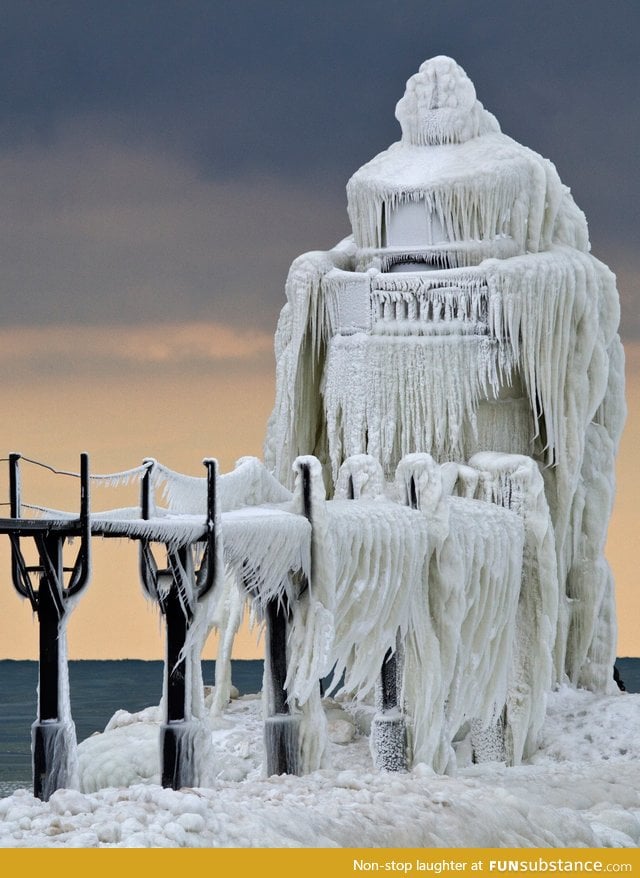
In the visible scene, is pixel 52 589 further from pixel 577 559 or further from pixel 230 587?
pixel 577 559

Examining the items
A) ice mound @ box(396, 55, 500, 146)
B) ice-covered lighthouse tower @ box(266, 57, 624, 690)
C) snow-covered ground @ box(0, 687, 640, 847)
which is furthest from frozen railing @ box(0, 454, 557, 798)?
ice mound @ box(396, 55, 500, 146)

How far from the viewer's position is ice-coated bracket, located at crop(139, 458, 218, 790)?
1866 centimetres

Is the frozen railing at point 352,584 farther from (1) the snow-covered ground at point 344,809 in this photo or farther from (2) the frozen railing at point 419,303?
(2) the frozen railing at point 419,303

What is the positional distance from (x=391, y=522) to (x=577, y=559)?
5.73 meters

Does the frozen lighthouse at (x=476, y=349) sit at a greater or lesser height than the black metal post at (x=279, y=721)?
greater

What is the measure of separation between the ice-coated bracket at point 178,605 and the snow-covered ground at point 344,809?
429 mm

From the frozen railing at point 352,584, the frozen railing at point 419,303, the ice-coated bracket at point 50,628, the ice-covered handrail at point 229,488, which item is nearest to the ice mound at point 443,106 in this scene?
the frozen railing at point 419,303

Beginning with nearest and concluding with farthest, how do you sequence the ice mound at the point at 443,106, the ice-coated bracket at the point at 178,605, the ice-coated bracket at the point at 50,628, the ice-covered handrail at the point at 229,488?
the ice-coated bracket at the point at 50,628 → the ice-coated bracket at the point at 178,605 → the ice-covered handrail at the point at 229,488 → the ice mound at the point at 443,106

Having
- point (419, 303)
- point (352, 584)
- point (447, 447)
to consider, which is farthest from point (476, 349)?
point (352, 584)

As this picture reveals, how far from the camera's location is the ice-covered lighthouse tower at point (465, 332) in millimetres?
24938

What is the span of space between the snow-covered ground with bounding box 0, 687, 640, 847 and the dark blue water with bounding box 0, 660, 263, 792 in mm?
8565

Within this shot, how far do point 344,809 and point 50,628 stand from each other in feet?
10.0

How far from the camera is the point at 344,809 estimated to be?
16.8m

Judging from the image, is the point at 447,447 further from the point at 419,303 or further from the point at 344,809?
the point at 344,809
